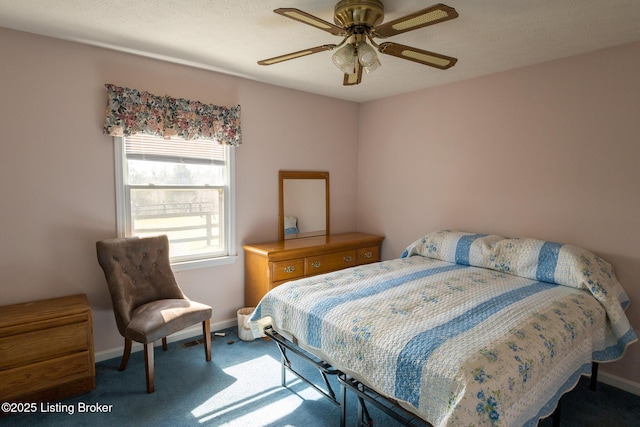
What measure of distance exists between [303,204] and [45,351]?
8.38 feet

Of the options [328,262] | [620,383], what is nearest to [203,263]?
[328,262]

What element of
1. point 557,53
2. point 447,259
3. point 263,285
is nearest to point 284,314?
point 263,285

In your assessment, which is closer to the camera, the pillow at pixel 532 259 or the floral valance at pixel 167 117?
the pillow at pixel 532 259

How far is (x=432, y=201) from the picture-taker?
148 inches

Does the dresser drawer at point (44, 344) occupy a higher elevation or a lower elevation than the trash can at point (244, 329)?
higher

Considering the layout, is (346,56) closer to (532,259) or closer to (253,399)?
(532,259)

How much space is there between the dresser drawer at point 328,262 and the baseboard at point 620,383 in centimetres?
226

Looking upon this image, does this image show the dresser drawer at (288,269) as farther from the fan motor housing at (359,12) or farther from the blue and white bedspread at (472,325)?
the fan motor housing at (359,12)

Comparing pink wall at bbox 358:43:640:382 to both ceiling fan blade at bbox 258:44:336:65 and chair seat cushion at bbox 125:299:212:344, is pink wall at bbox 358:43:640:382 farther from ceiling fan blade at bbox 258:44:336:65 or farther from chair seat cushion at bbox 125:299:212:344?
chair seat cushion at bbox 125:299:212:344

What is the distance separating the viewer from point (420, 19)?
5.43 feet

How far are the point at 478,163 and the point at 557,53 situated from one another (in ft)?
3.42

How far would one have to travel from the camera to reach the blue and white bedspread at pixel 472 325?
1.45 metres

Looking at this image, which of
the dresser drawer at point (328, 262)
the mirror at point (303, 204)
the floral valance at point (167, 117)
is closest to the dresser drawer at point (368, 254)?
the dresser drawer at point (328, 262)

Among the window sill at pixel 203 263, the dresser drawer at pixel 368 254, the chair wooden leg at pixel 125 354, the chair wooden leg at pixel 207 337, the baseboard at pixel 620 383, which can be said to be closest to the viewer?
the baseboard at pixel 620 383
